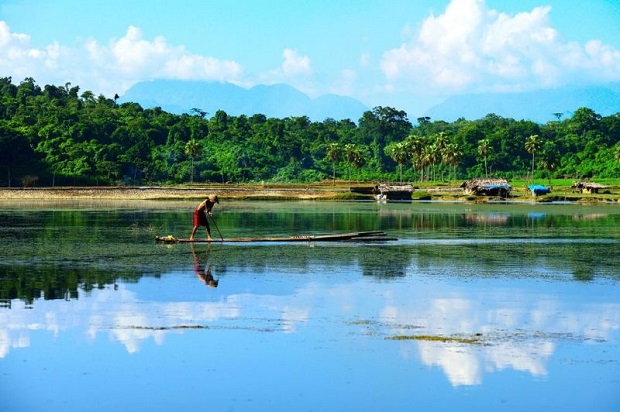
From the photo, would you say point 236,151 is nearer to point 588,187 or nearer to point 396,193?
point 396,193

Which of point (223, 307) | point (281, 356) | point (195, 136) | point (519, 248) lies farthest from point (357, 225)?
point (195, 136)

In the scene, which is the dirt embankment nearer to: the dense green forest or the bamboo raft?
the dense green forest

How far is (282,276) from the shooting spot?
29.2 meters

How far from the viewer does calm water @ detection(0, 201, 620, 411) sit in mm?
15266

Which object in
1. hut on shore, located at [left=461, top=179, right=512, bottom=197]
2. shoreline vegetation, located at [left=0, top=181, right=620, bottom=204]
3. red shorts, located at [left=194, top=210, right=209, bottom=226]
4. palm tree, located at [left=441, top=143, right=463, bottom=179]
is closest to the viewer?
red shorts, located at [left=194, top=210, right=209, bottom=226]

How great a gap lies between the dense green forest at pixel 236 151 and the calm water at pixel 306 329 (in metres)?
105

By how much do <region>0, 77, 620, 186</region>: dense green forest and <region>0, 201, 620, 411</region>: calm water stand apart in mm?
104963

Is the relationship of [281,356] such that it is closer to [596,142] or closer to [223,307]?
[223,307]

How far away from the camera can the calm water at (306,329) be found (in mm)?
15266

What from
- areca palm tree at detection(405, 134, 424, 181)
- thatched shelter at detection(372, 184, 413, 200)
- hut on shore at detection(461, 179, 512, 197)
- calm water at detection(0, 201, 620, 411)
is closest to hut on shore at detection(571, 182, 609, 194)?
hut on shore at detection(461, 179, 512, 197)

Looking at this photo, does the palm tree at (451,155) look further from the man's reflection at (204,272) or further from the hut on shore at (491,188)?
the man's reflection at (204,272)

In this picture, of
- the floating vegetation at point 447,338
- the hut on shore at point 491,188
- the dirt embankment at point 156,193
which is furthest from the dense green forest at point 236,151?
the floating vegetation at point 447,338

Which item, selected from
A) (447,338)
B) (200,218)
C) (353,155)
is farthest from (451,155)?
(447,338)

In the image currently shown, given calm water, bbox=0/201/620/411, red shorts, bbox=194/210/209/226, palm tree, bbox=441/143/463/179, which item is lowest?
calm water, bbox=0/201/620/411
